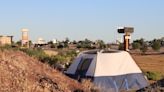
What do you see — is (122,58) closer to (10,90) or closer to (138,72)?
(138,72)

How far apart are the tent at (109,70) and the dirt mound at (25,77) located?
17.2 ft

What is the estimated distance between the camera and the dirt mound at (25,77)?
10.1 m

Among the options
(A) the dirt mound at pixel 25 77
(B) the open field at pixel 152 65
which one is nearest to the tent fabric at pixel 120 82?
(A) the dirt mound at pixel 25 77

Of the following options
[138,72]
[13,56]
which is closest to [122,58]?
[138,72]

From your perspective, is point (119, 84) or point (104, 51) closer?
point (119, 84)

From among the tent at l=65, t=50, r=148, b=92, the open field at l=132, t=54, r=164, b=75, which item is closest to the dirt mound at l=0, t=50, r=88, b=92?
the tent at l=65, t=50, r=148, b=92

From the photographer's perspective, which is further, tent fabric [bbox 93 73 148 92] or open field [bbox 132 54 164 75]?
open field [bbox 132 54 164 75]

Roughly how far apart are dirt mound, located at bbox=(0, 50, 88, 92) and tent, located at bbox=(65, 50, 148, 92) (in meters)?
5.24

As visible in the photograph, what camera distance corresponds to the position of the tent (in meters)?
19.9

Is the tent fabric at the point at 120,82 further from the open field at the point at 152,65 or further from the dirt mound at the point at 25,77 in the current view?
the open field at the point at 152,65

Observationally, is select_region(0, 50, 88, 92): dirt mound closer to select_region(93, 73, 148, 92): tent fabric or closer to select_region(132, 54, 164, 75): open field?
select_region(93, 73, 148, 92): tent fabric

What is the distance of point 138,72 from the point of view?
70.3ft

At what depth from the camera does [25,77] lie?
1148 cm

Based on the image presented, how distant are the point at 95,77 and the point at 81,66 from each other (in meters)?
1.54
